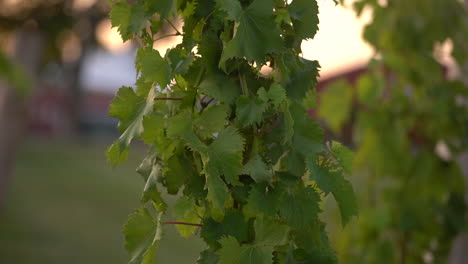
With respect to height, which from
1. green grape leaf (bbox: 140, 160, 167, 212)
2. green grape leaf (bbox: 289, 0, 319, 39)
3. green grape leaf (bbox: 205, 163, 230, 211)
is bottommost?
green grape leaf (bbox: 205, 163, 230, 211)

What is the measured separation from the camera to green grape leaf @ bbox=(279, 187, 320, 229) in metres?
1.04

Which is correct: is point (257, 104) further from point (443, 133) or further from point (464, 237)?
point (464, 237)

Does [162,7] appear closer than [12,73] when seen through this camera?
Yes

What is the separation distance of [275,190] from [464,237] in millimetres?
2176

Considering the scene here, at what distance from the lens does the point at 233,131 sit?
1014 millimetres

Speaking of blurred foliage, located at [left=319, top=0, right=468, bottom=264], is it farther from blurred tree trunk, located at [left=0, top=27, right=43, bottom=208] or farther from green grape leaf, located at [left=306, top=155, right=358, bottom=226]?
blurred tree trunk, located at [left=0, top=27, right=43, bottom=208]

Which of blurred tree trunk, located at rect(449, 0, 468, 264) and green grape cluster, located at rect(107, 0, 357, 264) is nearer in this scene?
green grape cluster, located at rect(107, 0, 357, 264)

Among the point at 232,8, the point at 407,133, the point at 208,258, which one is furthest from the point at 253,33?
the point at 407,133

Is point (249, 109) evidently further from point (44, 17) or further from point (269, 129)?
point (44, 17)

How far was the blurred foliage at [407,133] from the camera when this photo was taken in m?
2.65

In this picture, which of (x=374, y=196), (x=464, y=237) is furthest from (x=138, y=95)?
(x=464, y=237)

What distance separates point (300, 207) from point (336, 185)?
0.08m

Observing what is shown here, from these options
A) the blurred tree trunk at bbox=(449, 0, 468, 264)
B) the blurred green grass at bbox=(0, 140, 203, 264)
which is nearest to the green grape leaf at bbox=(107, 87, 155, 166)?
the blurred tree trunk at bbox=(449, 0, 468, 264)

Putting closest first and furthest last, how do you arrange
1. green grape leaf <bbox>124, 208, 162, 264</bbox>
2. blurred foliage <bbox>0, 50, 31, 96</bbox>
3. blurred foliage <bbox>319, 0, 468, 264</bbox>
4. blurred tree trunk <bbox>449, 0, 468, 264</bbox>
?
1. green grape leaf <bbox>124, 208, 162, 264</bbox>
2. blurred foliage <bbox>319, 0, 468, 264</bbox>
3. blurred tree trunk <bbox>449, 0, 468, 264</bbox>
4. blurred foliage <bbox>0, 50, 31, 96</bbox>
